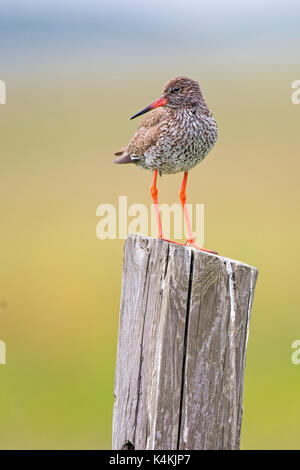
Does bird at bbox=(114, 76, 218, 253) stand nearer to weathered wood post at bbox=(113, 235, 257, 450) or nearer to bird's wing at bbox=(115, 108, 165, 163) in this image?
bird's wing at bbox=(115, 108, 165, 163)

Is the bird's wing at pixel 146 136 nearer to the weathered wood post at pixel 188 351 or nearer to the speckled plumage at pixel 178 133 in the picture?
the speckled plumage at pixel 178 133

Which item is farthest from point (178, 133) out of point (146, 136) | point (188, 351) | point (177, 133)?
point (188, 351)

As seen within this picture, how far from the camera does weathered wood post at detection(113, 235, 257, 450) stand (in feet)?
11.9

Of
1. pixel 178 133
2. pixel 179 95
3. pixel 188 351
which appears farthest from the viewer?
pixel 179 95

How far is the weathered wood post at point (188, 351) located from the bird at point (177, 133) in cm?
176

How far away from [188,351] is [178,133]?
2.43m

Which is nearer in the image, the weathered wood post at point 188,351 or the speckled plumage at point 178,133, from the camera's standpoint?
the weathered wood post at point 188,351

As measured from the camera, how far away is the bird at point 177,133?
5.62 metres

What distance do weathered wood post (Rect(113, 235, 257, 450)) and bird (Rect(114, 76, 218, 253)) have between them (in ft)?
5.79

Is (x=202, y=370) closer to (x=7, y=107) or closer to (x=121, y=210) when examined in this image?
(x=121, y=210)

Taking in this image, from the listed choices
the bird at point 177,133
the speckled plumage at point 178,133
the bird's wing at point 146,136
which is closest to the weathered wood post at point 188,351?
the bird at point 177,133

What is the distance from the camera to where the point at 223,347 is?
373cm

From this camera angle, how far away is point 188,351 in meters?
3.66

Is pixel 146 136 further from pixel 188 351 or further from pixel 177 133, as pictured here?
pixel 188 351
